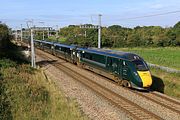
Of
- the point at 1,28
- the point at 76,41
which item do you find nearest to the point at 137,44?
the point at 76,41

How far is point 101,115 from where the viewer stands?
1794 cm

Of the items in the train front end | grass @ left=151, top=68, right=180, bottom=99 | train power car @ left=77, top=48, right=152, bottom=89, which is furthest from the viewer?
grass @ left=151, top=68, right=180, bottom=99

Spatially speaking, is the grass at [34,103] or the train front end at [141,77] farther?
the train front end at [141,77]

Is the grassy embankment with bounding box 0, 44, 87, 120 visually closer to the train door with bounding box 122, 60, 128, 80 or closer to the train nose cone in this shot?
the train door with bounding box 122, 60, 128, 80

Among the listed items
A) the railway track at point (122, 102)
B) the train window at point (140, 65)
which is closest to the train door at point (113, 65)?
the railway track at point (122, 102)

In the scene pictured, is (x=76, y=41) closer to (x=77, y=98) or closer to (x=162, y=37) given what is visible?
(x=162, y=37)

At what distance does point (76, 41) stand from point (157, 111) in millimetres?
69485

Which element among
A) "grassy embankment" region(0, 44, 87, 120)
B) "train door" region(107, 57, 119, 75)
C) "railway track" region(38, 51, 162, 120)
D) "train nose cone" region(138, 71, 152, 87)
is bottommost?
"railway track" region(38, 51, 162, 120)

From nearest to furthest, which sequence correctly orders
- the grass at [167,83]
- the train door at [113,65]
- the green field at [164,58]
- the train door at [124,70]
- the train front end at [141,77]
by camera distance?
the train front end at [141,77]
the train door at [124,70]
the grass at [167,83]
the train door at [113,65]
the green field at [164,58]

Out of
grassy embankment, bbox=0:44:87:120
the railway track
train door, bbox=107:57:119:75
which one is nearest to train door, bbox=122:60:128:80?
train door, bbox=107:57:119:75

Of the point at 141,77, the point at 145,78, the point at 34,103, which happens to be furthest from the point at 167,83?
the point at 34,103

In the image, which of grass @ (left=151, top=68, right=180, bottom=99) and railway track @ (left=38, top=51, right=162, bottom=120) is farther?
grass @ (left=151, top=68, right=180, bottom=99)

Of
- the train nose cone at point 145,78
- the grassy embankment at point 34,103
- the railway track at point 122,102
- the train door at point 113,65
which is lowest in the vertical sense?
the railway track at point 122,102

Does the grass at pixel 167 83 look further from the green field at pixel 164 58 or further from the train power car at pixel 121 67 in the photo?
the green field at pixel 164 58
